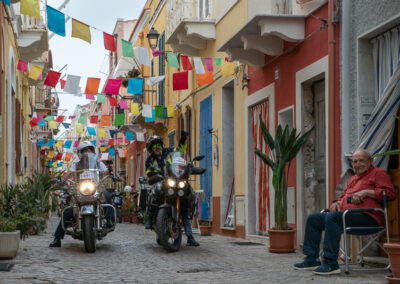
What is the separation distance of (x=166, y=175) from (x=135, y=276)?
10.5 feet

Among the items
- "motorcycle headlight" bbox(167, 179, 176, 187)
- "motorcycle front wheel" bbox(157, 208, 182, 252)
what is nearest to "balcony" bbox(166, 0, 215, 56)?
"motorcycle headlight" bbox(167, 179, 176, 187)

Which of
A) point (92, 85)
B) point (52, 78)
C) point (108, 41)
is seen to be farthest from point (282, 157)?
point (52, 78)

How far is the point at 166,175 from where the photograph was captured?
33.4 feet

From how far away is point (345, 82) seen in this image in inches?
339

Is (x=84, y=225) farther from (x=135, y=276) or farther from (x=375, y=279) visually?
(x=375, y=279)

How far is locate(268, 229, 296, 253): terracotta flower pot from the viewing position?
9578 millimetres

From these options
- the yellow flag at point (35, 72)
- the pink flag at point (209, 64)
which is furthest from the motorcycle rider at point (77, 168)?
the yellow flag at point (35, 72)

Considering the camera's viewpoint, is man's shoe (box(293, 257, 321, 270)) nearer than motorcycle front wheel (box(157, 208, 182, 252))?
Yes

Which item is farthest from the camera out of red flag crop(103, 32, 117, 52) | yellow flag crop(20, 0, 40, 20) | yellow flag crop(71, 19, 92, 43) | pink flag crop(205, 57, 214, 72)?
pink flag crop(205, 57, 214, 72)

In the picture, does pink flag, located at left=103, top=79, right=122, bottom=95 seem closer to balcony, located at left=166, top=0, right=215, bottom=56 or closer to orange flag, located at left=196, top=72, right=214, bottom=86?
balcony, located at left=166, top=0, right=215, bottom=56

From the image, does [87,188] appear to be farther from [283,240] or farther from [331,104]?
[331,104]

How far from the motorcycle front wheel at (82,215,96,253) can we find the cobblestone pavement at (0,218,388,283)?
12cm

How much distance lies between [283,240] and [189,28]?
7645 mm

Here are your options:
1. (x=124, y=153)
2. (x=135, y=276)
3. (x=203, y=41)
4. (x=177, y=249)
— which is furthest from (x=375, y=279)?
(x=124, y=153)
